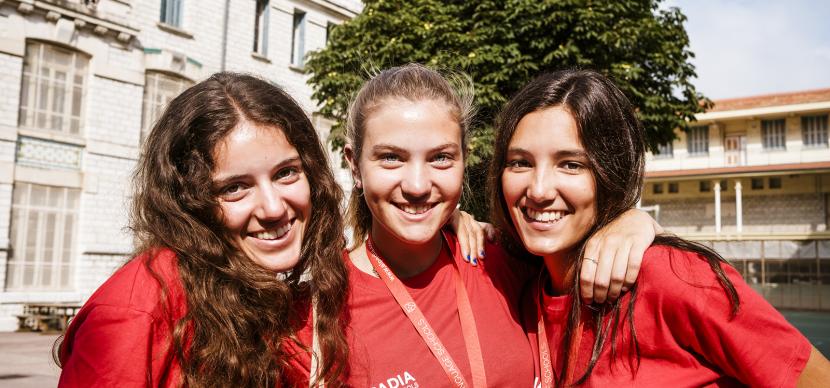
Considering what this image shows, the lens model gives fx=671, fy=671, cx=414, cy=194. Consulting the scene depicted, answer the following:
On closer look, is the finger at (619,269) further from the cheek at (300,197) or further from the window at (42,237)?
the window at (42,237)

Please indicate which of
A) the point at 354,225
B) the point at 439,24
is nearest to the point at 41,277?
the point at 439,24

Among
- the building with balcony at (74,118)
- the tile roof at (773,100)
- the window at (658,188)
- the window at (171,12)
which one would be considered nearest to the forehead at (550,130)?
the building with balcony at (74,118)

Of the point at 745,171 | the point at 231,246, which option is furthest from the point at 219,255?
the point at 745,171

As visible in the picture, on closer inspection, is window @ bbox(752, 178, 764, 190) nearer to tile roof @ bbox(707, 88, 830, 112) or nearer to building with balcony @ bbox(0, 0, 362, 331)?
tile roof @ bbox(707, 88, 830, 112)

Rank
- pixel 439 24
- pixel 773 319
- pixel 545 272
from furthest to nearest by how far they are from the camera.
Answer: pixel 439 24
pixel 545 272
pixel 773 319

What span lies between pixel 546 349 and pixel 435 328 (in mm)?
450

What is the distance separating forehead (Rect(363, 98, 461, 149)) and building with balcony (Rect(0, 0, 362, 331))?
1189 cm

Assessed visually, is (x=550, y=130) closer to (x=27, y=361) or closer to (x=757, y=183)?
(x=27, y=361)

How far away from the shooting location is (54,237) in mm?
15289

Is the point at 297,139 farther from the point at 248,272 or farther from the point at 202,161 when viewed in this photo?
the point at 248,272

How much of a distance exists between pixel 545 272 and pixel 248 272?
4.12 ft

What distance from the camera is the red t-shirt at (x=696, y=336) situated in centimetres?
209

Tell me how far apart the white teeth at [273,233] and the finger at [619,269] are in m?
1.21

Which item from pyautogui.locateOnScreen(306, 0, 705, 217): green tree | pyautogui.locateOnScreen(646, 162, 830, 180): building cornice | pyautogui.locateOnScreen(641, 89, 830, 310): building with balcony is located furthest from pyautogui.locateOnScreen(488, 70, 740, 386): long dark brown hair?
pyautogui.locateOnScreen(641, 89, 830, 310): building with balcony
